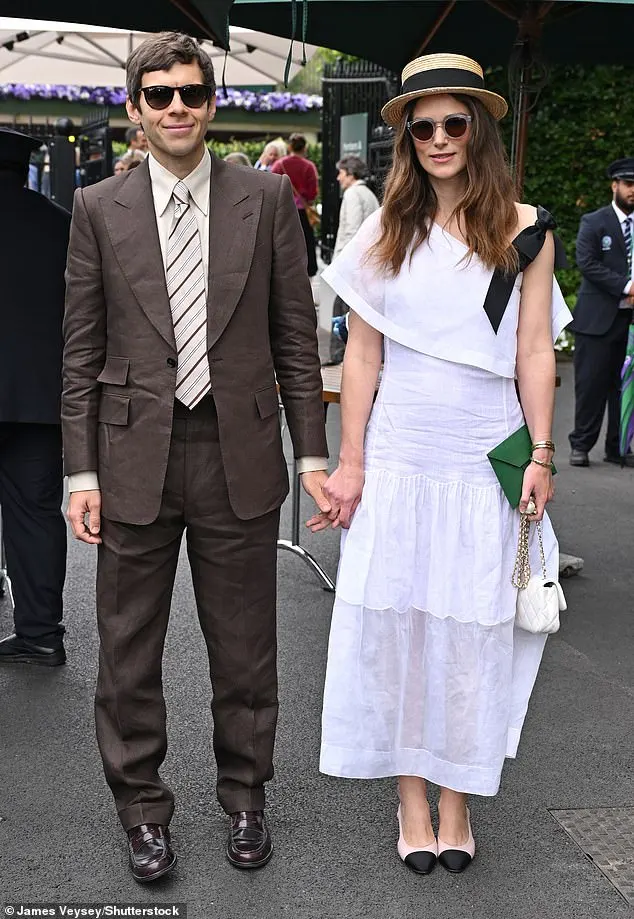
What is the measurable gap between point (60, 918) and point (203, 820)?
60cm

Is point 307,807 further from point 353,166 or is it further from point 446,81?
point 353,166

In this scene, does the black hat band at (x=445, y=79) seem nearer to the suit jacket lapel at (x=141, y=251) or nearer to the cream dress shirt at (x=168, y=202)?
the cream dress shirt at (x=168, y=202)

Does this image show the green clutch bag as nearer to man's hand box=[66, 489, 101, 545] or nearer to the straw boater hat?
the straw boater hat

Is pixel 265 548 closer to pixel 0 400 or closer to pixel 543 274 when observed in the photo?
pixel 543 274

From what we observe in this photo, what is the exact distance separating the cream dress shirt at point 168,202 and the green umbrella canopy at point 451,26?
2.51m

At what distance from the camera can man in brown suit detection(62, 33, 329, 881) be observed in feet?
9.61

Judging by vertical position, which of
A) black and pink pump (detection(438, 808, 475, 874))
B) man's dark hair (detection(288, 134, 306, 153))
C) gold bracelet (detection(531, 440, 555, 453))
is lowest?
black and pink pump (detection(438, 808, 475, 874))

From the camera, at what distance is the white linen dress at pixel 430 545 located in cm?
302

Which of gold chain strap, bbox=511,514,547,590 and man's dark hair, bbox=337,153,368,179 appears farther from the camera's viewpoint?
man's dark hair, bbox=337,153,368,179

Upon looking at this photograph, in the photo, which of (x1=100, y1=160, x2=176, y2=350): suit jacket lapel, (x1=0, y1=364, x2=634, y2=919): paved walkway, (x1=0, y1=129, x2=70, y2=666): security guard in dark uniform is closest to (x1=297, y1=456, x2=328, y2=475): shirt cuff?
(x1=100, y1=160, x2=176, y2=350): suit jacket lapel

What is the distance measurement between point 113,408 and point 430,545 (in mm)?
899

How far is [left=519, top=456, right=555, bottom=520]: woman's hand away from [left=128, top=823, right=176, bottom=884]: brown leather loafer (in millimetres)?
1303

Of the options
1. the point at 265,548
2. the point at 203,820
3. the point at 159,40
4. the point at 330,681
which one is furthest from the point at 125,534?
the point at 159,40

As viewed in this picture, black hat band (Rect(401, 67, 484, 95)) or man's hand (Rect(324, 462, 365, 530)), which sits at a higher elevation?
black hat band (Rect(401, 67, 484, 95))
